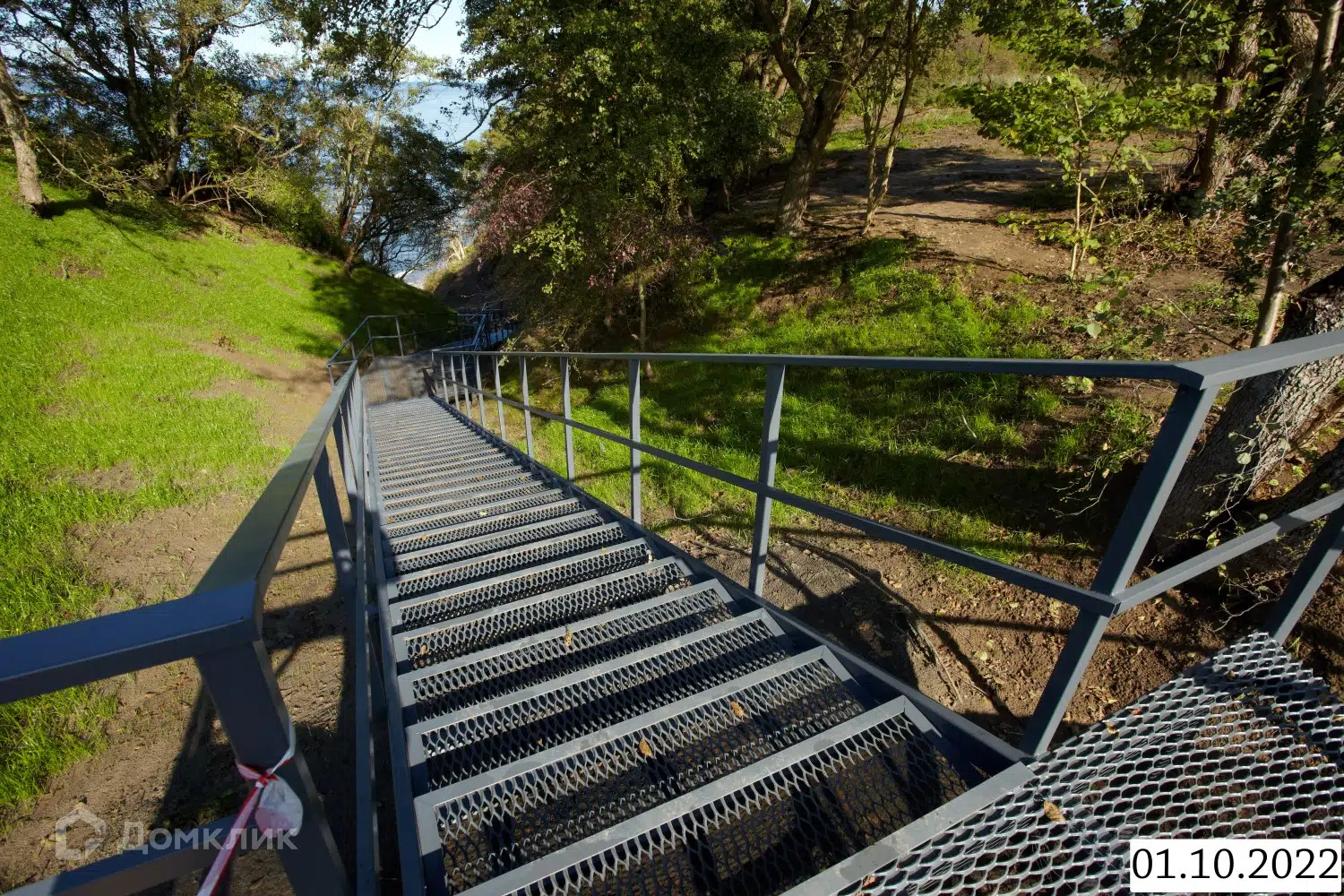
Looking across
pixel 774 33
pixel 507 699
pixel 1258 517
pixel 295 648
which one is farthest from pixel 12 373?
pixel 1258 517

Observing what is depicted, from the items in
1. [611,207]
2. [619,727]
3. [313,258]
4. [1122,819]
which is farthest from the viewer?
[313,258]

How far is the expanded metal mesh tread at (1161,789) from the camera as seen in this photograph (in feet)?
3.56

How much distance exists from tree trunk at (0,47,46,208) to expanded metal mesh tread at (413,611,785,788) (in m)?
16.0

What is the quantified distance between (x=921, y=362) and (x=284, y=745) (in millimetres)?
1638

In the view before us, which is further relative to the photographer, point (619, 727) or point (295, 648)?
point (295, 648)

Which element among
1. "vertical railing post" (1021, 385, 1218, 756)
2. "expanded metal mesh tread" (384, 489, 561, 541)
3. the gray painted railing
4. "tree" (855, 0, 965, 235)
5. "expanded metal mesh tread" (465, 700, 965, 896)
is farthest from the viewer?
"tree" (855, 0, 965, 235)

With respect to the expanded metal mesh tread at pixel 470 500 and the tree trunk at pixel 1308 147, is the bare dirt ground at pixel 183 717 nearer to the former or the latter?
the expanded metal mesh tread at pixel 470 500

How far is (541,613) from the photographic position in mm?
2412

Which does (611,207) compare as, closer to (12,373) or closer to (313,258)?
(12,373)

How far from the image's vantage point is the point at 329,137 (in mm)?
16922

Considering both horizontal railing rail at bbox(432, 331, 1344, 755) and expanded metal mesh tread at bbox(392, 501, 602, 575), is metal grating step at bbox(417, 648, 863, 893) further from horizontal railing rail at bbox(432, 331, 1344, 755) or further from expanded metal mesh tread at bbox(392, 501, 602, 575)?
expanded metal mesh tread at bbox(392, 501, 602, 575)

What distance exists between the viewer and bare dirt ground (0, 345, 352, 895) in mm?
3178

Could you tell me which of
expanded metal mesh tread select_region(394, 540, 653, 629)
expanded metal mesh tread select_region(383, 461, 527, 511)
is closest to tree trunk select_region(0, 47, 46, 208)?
expanded metal mesh tread select_region(383, 461, 527, 511)

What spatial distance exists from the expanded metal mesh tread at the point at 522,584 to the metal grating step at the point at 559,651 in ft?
1.46
